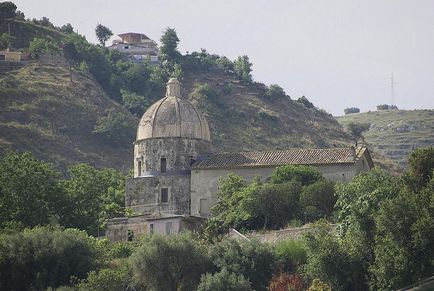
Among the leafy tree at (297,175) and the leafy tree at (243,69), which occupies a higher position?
A: the leafy tree at (243,69)

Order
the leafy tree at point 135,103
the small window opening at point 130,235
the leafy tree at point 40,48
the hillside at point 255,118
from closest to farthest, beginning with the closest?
the small window opening at point 130,235, the hillside at point 255,118, the leafy tree at point 135,103, the leafy tree at point 40,48

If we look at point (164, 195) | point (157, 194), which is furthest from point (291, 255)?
point (157, 194)

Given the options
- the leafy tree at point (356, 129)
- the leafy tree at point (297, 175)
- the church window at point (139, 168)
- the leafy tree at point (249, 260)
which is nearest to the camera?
the leafy tree at point (249, 260)

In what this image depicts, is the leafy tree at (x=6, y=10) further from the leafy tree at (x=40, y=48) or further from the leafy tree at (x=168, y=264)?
the leafy tree at (x=168, y=264)

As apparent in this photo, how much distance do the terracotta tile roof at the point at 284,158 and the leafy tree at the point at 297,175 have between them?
5.42 feet

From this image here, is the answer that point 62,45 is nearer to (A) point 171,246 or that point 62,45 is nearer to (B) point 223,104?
(B) point 223,104

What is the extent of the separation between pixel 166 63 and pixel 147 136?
212 feet

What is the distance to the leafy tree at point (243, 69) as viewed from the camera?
13157cm

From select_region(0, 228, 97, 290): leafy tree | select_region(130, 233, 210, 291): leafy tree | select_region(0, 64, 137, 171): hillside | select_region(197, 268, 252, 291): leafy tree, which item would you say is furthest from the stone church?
select_region(0, 64, 137, 171): hillside

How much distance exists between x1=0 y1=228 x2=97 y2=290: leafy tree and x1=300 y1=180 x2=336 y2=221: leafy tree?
12543mm

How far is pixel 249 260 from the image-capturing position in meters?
50.6

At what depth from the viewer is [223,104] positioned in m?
122

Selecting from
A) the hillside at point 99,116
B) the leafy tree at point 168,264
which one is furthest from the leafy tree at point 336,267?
the hillside at point 99,116

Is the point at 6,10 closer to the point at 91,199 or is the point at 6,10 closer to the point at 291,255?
the point at 91,199
